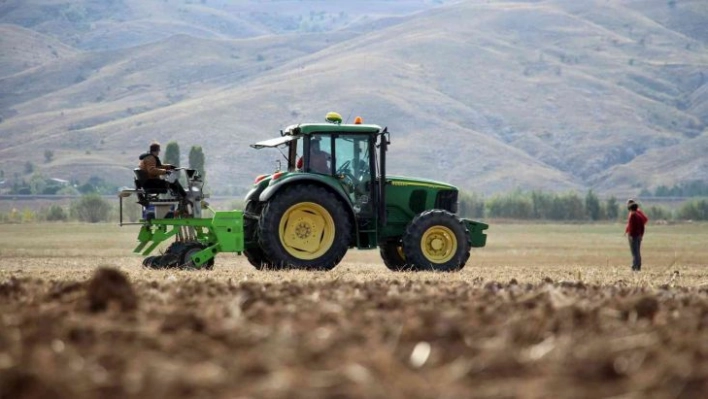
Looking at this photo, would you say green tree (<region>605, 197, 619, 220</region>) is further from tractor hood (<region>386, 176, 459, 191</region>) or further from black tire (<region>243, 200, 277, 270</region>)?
black tire (<region>243, 200, 277, 270</region>)

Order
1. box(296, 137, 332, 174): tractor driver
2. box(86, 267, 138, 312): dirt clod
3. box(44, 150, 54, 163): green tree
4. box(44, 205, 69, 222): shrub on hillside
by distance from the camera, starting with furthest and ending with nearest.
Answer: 1. box(44, 150, 54, 163): green tree
2. box(44, 205, 69, 222): shrub on hillside
3. box(296, 137, 332, 174): tractor driver
4. box(86, 267, 138, 312): dirt clod

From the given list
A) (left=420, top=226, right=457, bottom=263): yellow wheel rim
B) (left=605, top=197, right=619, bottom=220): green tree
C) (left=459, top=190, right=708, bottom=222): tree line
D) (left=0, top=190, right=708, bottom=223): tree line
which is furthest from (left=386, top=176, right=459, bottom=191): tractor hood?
(left=605, top=197, right=619, bottom=220): green tree

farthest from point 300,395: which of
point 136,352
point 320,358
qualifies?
point 136,352

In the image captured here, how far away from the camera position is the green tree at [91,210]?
94875 millimetres

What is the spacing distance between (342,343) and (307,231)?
1267 centimetres

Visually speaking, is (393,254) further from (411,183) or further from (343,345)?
(343,345)

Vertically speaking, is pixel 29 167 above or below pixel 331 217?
above

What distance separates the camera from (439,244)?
21656 millimetres

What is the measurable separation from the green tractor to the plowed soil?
8551mm

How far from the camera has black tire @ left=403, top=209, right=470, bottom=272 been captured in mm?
21375

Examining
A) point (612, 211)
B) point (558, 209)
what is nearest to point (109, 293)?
point (612, 211)

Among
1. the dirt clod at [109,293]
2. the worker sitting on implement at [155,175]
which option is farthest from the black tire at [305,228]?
the dirt clod at [109,293]

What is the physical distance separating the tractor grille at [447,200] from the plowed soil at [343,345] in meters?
10.8

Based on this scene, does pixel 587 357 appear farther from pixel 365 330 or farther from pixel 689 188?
pixel 689 188
